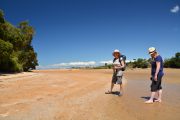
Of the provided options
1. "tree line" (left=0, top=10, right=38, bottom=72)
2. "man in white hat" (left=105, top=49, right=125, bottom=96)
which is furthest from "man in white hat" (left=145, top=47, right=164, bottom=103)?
"tree line" (left=0, top=10, right=38, bottom=72)

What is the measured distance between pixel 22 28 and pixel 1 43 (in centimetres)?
1143

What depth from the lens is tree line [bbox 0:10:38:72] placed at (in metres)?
22.6

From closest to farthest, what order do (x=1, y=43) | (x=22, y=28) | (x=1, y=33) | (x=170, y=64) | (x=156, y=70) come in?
1. (x=156, y=70)
2. (x=1, y=43)
3. (x=1, y=33)
4. (x=22, y=28)
5. (x=170, y=64)

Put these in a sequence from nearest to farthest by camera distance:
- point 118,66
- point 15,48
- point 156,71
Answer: point 156,71, point 118,66, point 15,48

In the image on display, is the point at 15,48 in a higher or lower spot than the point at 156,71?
higher

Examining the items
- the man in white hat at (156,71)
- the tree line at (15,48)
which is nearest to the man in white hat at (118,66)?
the man in white hat at (156,71)

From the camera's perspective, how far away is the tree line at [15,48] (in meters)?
22.6

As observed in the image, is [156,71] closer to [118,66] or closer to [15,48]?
[118,66]

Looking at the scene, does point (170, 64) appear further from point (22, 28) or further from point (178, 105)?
point (178, 105)

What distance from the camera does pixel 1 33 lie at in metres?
23.3

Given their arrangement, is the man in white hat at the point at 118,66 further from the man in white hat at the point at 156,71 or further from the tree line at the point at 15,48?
the tree line at the point at 15,48

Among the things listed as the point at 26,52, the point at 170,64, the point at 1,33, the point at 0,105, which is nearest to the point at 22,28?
the point at 26,52

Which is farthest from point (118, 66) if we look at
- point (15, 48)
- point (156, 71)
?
point (15, 48)

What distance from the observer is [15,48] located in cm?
2853
